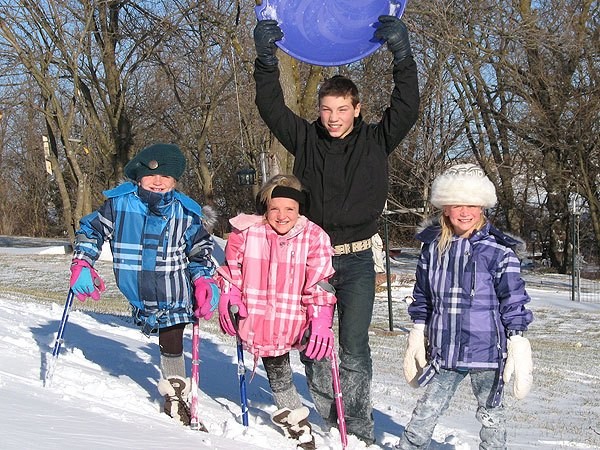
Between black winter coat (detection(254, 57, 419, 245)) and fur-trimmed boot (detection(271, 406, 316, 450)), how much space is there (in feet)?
3.32

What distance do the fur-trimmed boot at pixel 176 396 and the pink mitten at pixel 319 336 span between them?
77 centimetres

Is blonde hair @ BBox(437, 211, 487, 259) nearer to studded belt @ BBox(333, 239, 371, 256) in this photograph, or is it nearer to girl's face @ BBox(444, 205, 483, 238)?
girl's face @ BBox(444, 205, 483, 238)

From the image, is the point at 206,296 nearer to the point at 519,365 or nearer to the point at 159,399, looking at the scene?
the point at 159,399

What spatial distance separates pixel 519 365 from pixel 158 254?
6.80ft

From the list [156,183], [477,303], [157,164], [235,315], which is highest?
[157,164]

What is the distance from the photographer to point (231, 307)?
455 centimetres

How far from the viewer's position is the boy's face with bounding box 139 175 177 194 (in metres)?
4.69

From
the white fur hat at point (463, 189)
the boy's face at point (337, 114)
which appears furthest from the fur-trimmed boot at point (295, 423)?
the boy's face at point (337, 114)

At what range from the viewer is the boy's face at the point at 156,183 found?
469 centimetres

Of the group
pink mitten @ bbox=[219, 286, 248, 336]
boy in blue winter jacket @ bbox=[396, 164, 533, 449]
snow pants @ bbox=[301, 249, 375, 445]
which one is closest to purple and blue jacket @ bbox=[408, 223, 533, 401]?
boy in blue winter jacket @ bbox=[396, 164, 533, 449]

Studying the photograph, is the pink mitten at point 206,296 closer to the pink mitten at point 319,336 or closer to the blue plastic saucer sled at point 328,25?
the pink mitten at point 319,336

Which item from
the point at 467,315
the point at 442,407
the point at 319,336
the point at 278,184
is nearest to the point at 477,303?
the point at 467,315

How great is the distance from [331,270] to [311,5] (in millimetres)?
1850

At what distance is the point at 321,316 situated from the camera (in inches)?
177
